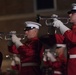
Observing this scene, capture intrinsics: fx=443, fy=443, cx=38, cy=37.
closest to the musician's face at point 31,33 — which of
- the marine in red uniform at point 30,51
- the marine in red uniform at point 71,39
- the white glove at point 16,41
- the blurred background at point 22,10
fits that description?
the marine in red uniform at point 30,51

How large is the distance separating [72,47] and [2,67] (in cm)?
221

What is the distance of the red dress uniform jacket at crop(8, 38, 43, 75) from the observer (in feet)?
14.5

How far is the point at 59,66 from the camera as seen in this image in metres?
4.27

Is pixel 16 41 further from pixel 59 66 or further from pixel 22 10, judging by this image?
pixel 22 10

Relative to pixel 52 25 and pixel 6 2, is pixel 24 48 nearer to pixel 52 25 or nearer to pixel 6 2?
pixel 52 25

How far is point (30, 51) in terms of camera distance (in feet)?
14.5

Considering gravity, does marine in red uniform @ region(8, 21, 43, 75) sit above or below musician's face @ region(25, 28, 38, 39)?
below

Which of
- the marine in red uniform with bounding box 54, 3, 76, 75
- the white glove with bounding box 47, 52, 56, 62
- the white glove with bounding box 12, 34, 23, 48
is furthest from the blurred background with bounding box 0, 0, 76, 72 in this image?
the marine in red uniform with bounding box 54, 3, 76, 75

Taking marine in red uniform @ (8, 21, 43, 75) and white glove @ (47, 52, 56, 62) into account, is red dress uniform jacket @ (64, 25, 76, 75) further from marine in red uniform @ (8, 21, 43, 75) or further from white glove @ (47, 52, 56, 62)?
→ marine in red uniform @ (8, 21, 43, 75)

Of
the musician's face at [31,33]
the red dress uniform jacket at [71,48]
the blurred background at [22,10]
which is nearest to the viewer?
the red dress uniform jacket at [71,48]

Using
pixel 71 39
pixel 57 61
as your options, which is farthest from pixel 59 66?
pixel 71 39

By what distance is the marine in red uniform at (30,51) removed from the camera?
4414 mm

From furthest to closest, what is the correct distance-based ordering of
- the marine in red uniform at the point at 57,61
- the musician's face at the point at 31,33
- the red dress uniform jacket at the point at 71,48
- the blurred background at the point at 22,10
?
the blurred background at the point at 22,10 < the musician's face at the point at 31,33 < the marine in red uniform at the point at 57,61 < the red dress uniform jacket at the point at 71,48

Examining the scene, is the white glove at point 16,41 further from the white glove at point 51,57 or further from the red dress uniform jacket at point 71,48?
the red dress uniform jacket at point 71,48
